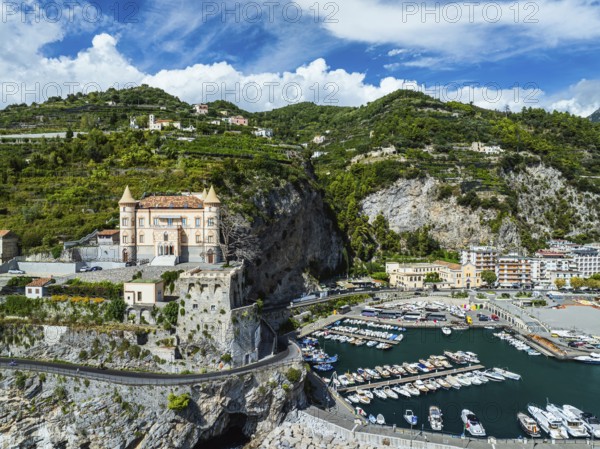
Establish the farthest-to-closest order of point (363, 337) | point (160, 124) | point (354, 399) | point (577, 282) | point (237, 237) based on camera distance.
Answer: point (160, 124) < point (577, 282) < point (363, 337) < point (237, 237) < point (354, 399)

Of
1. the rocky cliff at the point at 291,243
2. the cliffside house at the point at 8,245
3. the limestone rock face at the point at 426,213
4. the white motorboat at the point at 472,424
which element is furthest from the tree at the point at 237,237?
the limestone rock face at the point at 426,213

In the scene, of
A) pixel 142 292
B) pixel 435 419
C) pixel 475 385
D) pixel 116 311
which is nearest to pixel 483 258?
pixel 475 385

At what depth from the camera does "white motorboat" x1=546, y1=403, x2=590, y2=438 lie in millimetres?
27875

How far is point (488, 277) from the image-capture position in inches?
2525

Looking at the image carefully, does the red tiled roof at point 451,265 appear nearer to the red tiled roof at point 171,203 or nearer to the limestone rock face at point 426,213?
the limestone rock face at point 426,213

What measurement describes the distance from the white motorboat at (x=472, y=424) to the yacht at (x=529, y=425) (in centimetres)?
277

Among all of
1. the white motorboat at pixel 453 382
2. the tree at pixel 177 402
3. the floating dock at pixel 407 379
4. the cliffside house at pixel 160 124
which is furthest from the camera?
the cliffside house at pixel 160 124

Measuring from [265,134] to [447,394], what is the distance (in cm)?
5710

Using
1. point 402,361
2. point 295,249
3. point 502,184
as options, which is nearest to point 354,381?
point 402,361

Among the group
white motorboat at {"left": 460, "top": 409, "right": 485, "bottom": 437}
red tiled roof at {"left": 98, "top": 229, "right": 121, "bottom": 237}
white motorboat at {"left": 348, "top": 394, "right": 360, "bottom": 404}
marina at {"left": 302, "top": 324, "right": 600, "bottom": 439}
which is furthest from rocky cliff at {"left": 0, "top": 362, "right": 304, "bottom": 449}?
white motorboat at {"left": 460, "top": 409, "right": 485, "bottom": 437}

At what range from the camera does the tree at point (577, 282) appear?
64500 millimetres

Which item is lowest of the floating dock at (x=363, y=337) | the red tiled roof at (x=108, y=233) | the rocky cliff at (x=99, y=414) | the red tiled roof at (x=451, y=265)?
the floating dock at (x=363, y=337)

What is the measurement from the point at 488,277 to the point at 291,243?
29.2m

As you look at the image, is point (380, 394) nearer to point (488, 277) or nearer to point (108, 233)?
point (108, 233)
